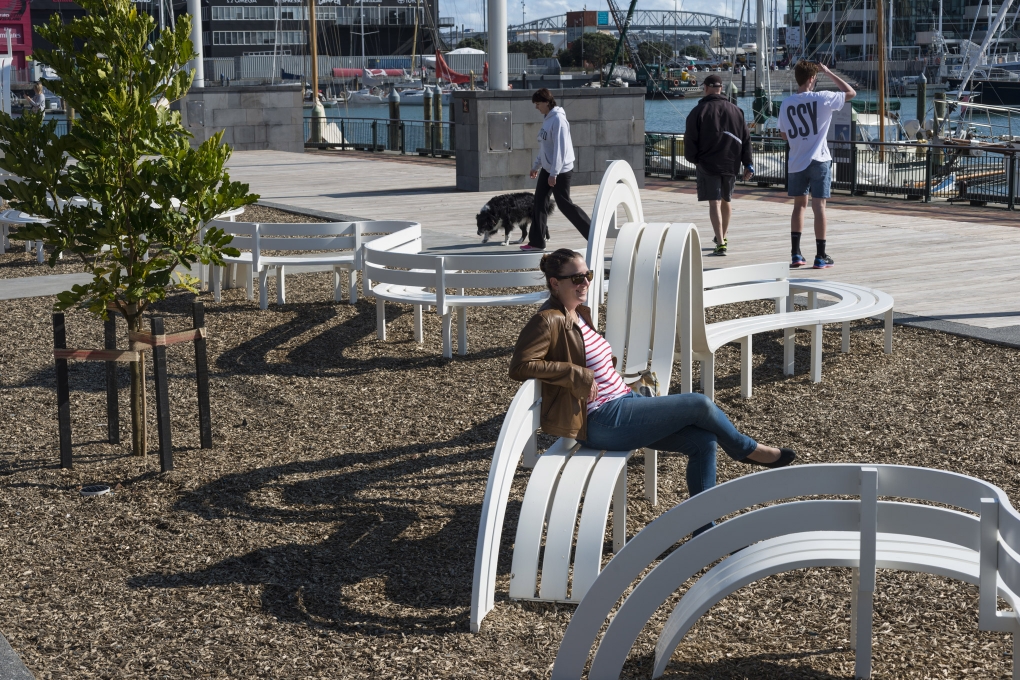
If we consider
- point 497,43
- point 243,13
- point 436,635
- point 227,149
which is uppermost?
point 243,13

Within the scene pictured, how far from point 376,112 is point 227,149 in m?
98.0

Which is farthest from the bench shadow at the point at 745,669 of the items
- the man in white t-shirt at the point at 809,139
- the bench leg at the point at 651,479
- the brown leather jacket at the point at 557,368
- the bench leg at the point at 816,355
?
the man in white t-shirt at the point at 809,139

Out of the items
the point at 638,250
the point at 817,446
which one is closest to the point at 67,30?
the point at 638,250

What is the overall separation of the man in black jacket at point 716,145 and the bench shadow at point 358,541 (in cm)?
662

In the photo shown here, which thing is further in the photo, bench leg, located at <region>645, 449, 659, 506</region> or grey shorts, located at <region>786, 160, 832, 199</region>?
grey shorts, located at <region>786, 160, 832, 199</region>

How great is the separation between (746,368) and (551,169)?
20.0 ft

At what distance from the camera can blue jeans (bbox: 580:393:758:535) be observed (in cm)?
508

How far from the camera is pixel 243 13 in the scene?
397 feet

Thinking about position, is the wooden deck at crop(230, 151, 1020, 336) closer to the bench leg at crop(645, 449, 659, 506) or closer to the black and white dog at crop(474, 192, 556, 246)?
the black and white dog at crop(474, 192, 556, 246)

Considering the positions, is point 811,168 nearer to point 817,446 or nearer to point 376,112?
point 817,446

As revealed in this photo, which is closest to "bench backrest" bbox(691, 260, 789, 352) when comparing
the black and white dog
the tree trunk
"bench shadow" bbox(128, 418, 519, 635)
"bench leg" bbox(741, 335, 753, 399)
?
"bench leg" bbox(741, 335, 753, 399)

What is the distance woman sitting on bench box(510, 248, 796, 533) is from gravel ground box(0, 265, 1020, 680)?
565 mm

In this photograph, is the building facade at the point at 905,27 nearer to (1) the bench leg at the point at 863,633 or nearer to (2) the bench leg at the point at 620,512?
(2) the bench leg at the point at 620,512

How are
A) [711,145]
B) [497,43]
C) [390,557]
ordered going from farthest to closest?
[497,43] < [711,145] < [390,557]
